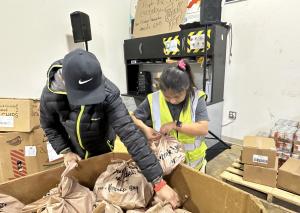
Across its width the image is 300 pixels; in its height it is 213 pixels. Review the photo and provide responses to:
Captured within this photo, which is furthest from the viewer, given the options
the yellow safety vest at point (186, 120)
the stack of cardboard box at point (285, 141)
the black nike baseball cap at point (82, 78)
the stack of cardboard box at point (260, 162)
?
the stack of cardboard box at point (285, 141)

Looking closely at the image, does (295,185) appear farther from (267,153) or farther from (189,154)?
(189,154)

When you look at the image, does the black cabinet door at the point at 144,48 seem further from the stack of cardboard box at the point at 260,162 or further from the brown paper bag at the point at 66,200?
the brown paper bag at the point at 66,200

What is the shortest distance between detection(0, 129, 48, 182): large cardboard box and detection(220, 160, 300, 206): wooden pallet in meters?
1.73

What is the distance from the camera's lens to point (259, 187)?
5.49 feet

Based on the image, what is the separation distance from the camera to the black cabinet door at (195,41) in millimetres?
2370

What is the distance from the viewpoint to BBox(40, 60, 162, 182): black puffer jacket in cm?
81

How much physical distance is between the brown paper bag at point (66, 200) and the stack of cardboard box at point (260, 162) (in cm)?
134

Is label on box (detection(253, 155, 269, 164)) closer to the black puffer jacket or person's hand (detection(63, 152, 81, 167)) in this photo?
the black puffer jacket

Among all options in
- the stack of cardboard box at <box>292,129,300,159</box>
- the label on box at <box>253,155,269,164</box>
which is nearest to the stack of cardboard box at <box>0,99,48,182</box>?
the label on box at <box>253,155,269,164</box>

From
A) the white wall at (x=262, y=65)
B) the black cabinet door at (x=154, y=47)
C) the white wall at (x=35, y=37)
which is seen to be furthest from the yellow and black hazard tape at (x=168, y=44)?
the white wall at (x=35, y=37)

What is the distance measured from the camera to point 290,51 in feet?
7.11

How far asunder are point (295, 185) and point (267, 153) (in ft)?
0.95

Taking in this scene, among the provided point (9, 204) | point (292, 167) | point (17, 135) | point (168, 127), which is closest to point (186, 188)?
point (168, 127)

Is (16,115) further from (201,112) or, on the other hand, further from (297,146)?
(297,146)
